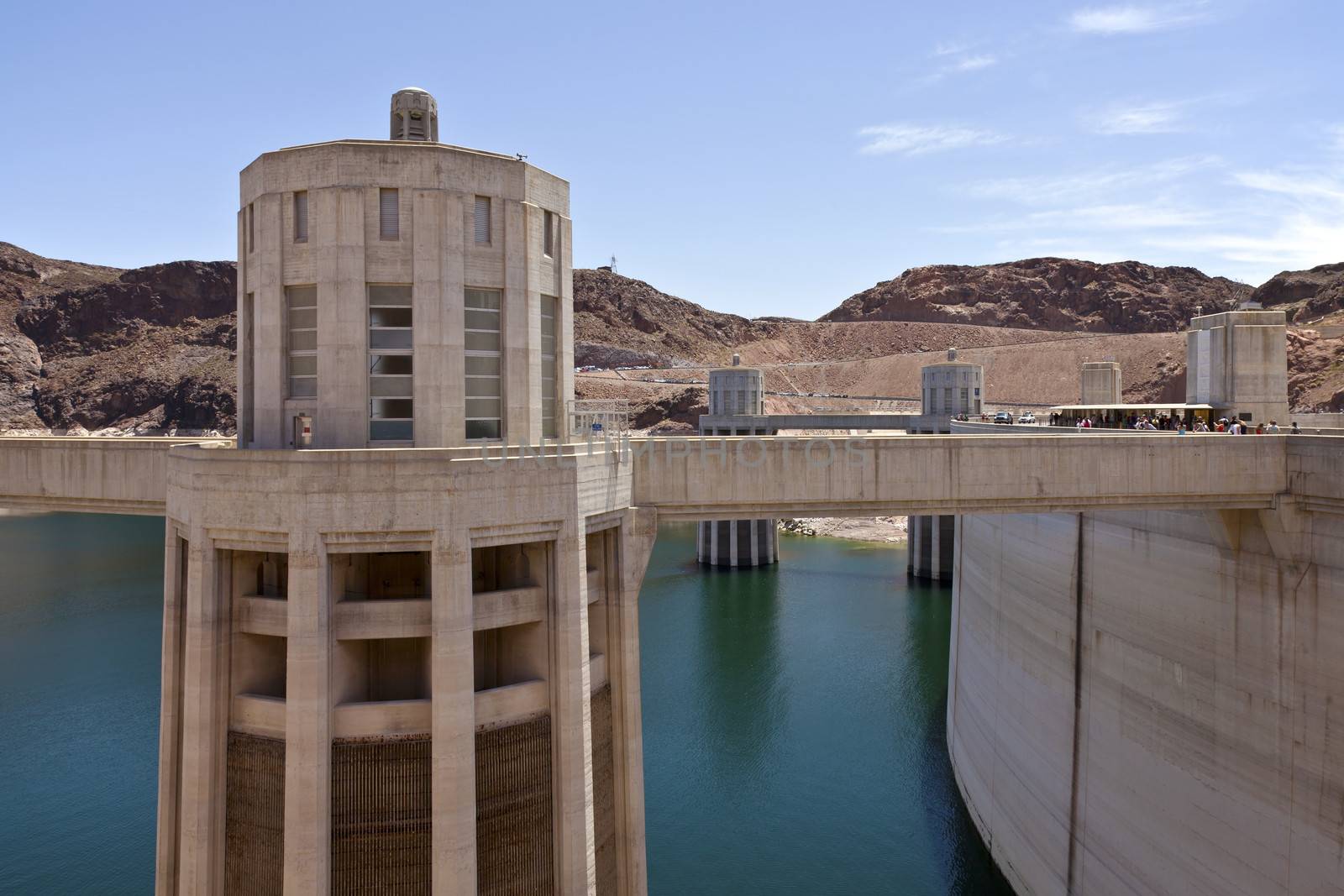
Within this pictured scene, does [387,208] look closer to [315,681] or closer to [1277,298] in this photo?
[315,681]

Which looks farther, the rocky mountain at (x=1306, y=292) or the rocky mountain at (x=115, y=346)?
the rocky mountain at (x=115, y=346)

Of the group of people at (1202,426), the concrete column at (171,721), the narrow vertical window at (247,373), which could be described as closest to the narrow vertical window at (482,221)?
the narrow vertical window at (247,373)

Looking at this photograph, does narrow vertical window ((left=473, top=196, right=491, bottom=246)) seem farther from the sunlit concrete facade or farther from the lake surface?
the lake surface

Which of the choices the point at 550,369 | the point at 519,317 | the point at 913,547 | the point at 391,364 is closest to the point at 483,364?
the point at 519,317

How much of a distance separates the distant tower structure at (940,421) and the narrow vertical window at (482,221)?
51.4 m

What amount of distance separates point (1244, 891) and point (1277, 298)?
134 m

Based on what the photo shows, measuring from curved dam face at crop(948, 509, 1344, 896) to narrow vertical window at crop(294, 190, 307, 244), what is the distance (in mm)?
17330

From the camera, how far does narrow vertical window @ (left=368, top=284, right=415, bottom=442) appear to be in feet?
45.5

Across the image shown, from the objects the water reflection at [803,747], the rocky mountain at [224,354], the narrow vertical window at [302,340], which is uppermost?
the rocky mountain at [224,354]

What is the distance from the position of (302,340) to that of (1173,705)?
18.0 meters

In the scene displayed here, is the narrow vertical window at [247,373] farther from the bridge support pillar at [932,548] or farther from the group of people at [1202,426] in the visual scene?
the bridge support pillar at [932,548]

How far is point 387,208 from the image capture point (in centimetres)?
1375

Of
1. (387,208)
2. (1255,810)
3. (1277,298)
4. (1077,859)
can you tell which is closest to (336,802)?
(387,208)

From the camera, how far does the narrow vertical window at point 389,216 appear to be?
539 inches
